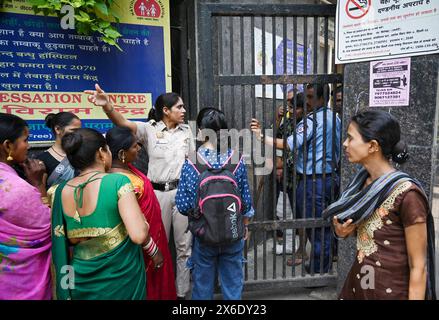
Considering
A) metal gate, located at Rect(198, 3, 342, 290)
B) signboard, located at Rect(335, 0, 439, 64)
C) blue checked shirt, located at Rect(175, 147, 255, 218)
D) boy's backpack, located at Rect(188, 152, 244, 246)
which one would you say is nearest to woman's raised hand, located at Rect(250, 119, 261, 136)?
metal gate, located at Rect(198, 3, 342, 290)

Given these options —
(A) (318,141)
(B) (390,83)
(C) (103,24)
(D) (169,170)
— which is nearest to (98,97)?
(C) (103,24)

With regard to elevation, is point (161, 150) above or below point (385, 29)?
below

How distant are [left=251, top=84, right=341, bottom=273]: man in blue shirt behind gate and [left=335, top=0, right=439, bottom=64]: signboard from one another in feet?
1.37

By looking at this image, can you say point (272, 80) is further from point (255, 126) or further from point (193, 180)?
point (193, 180)

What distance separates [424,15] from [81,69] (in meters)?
2.68

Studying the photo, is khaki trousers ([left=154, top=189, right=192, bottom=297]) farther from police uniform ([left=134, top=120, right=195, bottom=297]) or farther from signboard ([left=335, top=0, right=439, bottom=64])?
signboard ([left=335, top=0, right=439, bottom=64])

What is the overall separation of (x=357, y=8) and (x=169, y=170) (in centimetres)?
198

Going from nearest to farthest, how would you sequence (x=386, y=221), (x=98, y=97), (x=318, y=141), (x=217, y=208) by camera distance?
(x=386, y=221) → (x=217, y=208) → (x=98, y=97) → (x=318, y=141)

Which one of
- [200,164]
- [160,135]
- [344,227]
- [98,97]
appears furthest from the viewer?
[160,135]

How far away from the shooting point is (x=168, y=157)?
9.58 feet

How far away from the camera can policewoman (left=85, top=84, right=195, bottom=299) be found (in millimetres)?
2920

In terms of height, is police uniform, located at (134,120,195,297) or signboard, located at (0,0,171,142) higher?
signboard, located at (0,0,171,142)

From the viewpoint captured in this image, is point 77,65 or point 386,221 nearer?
point 386,221

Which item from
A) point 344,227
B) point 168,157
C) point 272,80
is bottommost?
point 344,227
